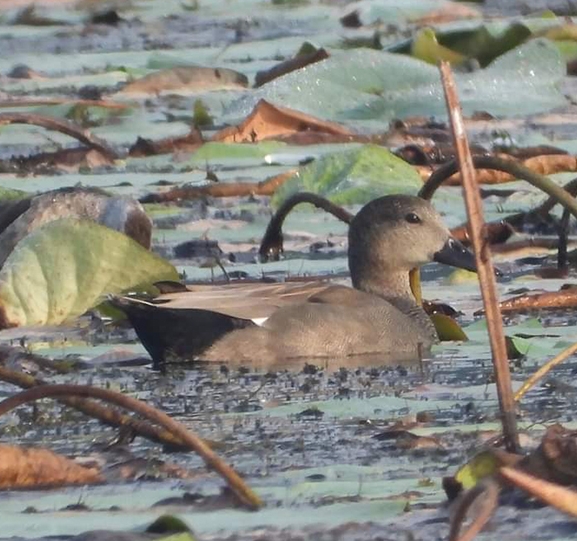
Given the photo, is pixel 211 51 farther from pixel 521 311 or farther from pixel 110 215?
pixel 521 311

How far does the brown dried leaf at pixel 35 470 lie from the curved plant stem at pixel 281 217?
2.82 meters

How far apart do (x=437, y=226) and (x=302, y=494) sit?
10.3ft

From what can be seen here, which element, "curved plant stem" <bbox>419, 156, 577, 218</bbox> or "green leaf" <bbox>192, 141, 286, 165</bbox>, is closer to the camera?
"curved plant stem" <bbox>419, 156, 577, 218</bbox>

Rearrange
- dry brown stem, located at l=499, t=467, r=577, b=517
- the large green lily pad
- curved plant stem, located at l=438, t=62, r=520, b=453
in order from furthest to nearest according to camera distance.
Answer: the large green lily pad, curved plant stem, located at l=438, t=62, r=520, b=453, dry brown stem, located at l=499, t=467, r=577, b=517

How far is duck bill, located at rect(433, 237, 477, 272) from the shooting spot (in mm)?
6798

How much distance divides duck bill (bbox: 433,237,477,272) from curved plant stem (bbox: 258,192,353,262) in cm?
37

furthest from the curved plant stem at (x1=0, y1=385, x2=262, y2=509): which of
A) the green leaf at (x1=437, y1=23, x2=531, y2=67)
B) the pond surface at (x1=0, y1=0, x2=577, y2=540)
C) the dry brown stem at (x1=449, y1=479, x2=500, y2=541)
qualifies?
the green leaf at (x1=437, y1=23, x2=531, y2=67)

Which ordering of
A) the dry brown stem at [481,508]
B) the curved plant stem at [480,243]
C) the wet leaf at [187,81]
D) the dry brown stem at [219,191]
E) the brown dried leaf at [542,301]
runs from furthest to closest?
the wet leaf at [187,81] < the dry brown stem at [219,191] < the brown dried leaf at [542,301] < the curved plant stem at [480,243] < the dry brown stem at [481,508]

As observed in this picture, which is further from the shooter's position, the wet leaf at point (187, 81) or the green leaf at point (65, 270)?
the wet leaf at point (187, 81)

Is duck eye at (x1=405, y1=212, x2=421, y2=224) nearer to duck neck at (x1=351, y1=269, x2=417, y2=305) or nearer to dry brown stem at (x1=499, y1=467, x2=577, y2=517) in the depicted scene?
duck neck at (x1=351, y1=269, x2=417, y2=305)

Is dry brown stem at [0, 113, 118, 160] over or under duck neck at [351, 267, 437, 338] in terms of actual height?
over

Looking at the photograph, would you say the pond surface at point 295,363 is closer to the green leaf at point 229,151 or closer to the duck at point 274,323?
the green leaf at point 229,151

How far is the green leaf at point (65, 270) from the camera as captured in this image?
621 centimetres

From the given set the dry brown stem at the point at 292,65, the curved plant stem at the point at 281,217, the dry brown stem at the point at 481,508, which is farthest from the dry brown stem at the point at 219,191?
the dry brown stem at the point at 481,508
